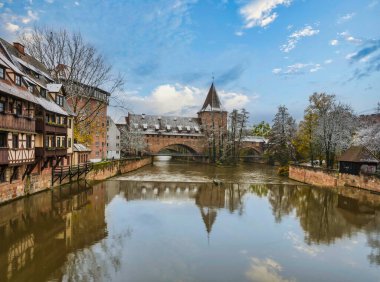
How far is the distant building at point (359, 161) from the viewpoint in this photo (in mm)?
Result: 24188

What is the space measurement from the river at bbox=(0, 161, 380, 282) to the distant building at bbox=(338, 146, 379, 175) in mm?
4945

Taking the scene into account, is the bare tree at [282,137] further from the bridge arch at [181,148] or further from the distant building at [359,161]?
the bridge arch at [181,148]

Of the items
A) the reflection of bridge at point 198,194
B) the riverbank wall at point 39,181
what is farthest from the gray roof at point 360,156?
the riverbank wall at point 39,181

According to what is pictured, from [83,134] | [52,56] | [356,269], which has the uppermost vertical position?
[52,56]

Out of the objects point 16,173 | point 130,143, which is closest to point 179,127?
point 130,143

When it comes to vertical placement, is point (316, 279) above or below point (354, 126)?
below

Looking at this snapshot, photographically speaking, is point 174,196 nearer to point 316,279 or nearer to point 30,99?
point 30,99

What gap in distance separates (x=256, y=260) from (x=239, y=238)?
7.23 ft

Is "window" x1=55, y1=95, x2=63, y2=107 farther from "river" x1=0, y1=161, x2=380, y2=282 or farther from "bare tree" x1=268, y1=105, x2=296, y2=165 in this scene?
"bare tree" x1=268, y1=105, x2=296, y2=165

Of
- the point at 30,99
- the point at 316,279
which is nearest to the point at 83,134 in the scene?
the point at 30,99

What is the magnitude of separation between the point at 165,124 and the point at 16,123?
166 feet

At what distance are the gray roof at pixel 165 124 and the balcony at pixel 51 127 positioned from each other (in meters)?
40.5

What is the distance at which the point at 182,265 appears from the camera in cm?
877

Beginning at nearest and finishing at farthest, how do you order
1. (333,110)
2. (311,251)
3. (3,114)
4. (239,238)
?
1. (311,251)
2. (239,238)
3. (3,114)
4. (333,110)
